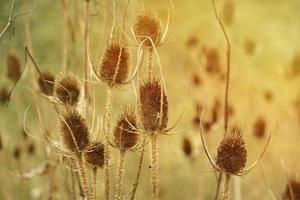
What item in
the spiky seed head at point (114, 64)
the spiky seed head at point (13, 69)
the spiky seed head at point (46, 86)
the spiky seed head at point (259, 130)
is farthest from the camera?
the spiky seed head at point (259, 130)

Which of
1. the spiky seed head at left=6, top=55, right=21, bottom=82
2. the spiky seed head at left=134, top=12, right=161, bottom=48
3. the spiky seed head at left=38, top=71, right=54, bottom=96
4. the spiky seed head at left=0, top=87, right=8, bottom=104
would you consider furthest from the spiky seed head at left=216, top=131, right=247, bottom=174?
the spiky seed head at left=0, top=87, right=8, bottom=104

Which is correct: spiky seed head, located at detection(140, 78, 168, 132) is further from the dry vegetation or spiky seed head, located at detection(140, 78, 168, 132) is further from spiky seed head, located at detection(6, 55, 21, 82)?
spiky seed head, located at detection(6, 55, 21, 82)

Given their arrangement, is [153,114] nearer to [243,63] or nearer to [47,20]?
[47,20]

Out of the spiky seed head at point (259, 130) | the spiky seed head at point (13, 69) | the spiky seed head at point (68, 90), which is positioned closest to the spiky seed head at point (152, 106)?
the spiky seed head at point (68, 90)

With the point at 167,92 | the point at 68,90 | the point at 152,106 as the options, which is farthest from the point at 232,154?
the point at 167,92

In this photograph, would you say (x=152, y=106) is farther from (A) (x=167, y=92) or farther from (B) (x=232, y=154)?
(A) (x=167, y=92)

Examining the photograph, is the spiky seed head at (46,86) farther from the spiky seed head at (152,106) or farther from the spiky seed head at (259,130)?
the spiky seed head at (259,130)

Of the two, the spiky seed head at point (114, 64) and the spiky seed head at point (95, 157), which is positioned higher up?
the spiky seed head at point (114, 64)
